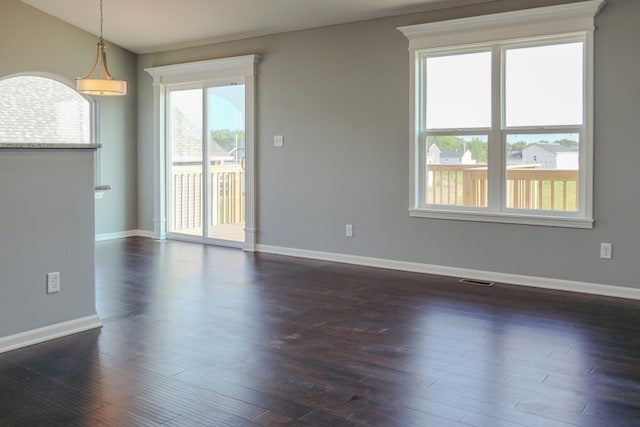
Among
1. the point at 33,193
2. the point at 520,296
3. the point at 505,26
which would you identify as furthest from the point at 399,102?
the point at 33,193

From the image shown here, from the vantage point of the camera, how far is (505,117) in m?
5.00

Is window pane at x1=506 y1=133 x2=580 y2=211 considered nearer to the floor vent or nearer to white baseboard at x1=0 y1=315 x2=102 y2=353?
the floor vent

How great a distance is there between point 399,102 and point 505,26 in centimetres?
117

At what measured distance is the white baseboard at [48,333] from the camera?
3219 mm

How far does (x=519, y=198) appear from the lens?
4.98 meters

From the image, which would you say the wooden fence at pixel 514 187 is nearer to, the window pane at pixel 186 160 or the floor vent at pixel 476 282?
the floor vent at pixel 476 282

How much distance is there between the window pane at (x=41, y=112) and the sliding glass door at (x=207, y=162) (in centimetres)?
111

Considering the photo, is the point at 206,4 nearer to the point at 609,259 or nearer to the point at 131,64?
the point at 131,64

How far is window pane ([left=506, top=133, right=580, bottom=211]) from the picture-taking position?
4730mm

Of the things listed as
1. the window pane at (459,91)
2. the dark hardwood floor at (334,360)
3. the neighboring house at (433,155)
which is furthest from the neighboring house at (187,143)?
the window pane at (459,91)

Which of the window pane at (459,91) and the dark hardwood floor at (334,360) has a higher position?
the window pane at (459,91)

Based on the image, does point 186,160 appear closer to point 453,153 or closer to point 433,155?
point 433,155

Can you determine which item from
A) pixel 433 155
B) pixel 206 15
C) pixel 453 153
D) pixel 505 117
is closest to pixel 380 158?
pixel 433 155

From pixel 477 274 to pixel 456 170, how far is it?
979 millimetres
